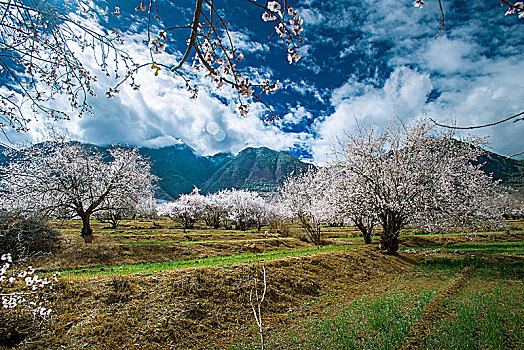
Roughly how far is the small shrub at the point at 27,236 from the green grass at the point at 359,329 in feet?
44.0

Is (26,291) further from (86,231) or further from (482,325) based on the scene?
(86,231)

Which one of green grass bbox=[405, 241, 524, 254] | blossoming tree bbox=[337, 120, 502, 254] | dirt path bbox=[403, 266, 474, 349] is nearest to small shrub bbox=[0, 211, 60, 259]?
dirt path bbox=[403, 266, 474, 349]

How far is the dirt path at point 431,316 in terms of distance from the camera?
5.73m

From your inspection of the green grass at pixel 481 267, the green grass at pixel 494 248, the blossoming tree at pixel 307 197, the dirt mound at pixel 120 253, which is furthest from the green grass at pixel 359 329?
the green grass at pixel 494 248

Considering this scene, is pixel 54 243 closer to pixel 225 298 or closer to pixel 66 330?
pixel 66 330

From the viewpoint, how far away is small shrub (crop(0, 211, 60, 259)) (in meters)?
11.3

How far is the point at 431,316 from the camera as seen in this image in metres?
7.02

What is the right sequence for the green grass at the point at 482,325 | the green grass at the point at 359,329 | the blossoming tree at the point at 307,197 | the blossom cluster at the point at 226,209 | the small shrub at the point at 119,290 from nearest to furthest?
the green grass at the point at 482,325
the green grass at the point at 359,329
the small shrub at the point at 119,290
the blossoming tree at the point at 307,197
the blossom cluster at the point at 226,209

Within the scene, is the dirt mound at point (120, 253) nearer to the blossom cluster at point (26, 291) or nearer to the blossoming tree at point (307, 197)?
the blossom cluster at point (26, 291)

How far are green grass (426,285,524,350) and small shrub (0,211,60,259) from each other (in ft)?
56.2

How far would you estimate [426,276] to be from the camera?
1277 cm

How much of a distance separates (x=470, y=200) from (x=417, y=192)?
5.69 meters

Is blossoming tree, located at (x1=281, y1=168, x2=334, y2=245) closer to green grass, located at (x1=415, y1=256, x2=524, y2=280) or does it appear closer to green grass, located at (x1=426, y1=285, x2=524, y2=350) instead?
green grass, located at (x1=415, y1=256, x2=524, y2=280)

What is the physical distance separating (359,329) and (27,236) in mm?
17398
